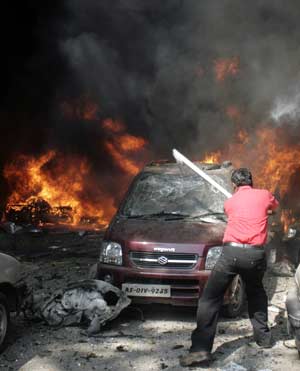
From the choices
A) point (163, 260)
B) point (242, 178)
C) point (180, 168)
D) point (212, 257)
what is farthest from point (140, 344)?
point (180, 168)

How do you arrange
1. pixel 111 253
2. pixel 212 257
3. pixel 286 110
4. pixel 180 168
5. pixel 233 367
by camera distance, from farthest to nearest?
pixel 286 110, pixel 180 168, pixel 111 253, pixel 212 257, pixel 233 367

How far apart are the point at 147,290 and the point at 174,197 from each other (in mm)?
1643

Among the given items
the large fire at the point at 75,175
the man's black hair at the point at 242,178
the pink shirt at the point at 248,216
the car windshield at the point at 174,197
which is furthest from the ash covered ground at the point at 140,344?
the large fire at the point at 75,175

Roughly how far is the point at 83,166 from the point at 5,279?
17.7 m

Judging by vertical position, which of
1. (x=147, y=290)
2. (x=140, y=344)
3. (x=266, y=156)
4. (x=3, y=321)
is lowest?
(x=140, y=344)

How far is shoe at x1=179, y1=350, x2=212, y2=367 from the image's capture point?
16.2ft

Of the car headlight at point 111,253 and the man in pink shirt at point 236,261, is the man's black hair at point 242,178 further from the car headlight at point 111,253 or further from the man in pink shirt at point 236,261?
the car headlight at point 111,253

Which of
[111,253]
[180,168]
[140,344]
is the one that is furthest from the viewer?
[180,168]

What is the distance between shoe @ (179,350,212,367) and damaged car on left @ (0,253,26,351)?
1.92m

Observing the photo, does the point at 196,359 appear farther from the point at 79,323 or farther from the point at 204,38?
the point at 204,38

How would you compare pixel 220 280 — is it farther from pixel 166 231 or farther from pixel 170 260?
pixel 166 231

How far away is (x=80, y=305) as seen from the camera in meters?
6.13

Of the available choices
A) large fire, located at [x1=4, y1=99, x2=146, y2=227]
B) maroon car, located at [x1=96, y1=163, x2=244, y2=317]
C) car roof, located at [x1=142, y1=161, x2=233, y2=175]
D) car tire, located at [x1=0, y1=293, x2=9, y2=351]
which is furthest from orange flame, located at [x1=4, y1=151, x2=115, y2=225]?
car tire, located at [x1=0, y1=293, x2=9, y2=351]

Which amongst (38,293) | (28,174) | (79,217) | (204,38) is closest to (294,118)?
(204,38)
